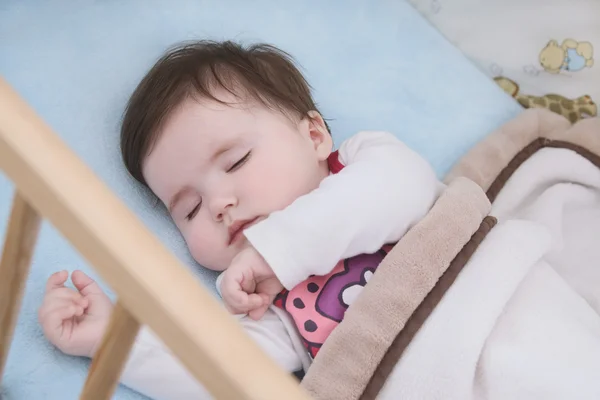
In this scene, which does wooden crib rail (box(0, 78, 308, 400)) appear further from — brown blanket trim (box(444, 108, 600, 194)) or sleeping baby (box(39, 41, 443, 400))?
brown blanket trim (box(444, 108, 600, 194))

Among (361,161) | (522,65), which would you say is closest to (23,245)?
(361,161)

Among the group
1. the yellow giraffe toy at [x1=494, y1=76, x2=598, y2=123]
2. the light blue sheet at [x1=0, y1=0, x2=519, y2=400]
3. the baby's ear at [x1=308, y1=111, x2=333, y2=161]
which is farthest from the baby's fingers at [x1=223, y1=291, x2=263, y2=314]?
the yellow giraffe toy at [x1=494, y1=76, x2=598, y2=123]

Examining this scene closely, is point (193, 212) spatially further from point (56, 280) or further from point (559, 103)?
point (559, 103)

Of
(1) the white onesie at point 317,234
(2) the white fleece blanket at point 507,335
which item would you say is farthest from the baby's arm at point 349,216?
(2) the white fleece blanket at point 507,335

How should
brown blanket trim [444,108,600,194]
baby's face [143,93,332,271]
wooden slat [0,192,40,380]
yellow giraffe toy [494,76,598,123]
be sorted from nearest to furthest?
wooden slat [0,192,40,380], baby's face [143,93,332,271], brown blanket trim [444,108,600,194], yellow giraffe toy [494,76,598,123]

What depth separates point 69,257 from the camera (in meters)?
0.88

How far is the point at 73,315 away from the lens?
2.52ft

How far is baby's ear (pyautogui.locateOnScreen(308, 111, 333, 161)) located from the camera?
0.97 meters

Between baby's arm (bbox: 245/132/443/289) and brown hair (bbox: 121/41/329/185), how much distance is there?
0.49 feet

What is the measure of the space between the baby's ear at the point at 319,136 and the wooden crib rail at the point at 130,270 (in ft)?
1.92

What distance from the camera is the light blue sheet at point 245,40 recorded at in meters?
1.00

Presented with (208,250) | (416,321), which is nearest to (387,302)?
(416,321)

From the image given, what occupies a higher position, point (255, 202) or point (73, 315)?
point (255, 202)

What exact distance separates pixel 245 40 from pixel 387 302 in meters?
0.58
